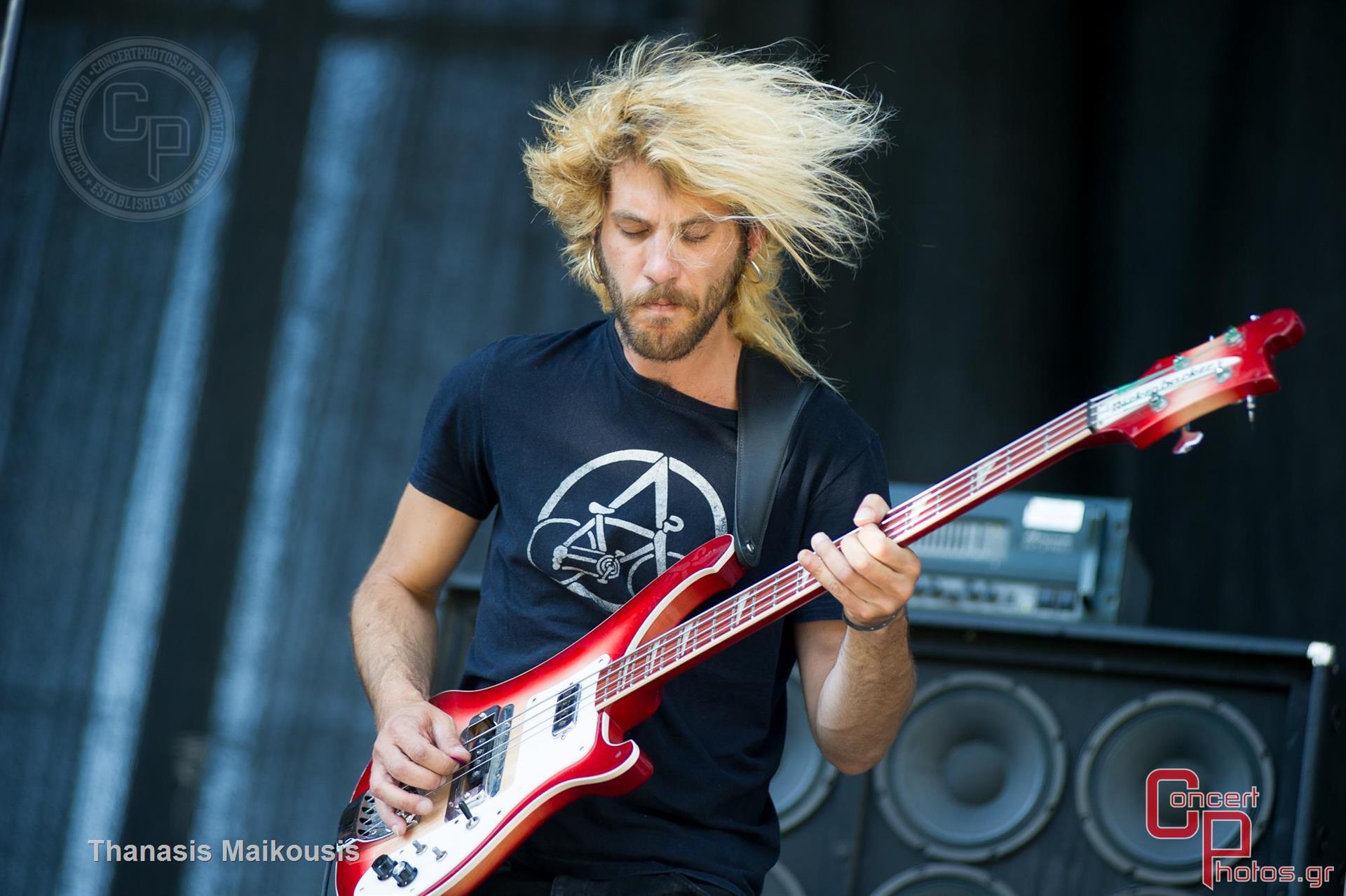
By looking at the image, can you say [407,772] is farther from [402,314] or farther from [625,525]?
[402,314]

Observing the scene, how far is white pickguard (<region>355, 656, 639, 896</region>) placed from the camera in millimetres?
1811

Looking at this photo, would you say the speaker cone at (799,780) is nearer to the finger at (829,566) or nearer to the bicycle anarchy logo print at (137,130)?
the finger at (829,566)

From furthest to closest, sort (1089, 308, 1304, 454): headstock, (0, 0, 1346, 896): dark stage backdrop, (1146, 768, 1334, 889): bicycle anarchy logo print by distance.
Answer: (0, 0, 1346, 896): dark stage backdrop < (1146, 768, 1334, 889): bicycle anarchy logo print < (1089, 308, 1304, 454): headstock

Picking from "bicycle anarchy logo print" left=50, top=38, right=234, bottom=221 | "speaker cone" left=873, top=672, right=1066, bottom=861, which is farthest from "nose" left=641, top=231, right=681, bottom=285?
"bicycle anarchy logo print" left=50, top=38, right=234, bottom=221

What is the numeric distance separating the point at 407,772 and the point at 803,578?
622 millimetres

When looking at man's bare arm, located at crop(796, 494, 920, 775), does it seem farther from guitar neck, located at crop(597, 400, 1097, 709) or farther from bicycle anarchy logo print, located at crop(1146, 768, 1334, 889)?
bicycle anarchy logo print, located at crop(1146, 768, 1334, 889)

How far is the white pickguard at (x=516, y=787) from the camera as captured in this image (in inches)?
71.3

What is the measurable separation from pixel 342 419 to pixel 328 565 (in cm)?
40

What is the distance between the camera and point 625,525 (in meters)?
1.99

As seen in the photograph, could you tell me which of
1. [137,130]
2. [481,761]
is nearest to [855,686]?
[481,761]

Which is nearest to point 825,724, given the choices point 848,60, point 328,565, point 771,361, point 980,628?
point 771,361

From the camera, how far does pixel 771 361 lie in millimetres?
2150

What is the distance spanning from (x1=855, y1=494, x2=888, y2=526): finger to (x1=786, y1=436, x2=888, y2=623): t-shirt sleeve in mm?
289

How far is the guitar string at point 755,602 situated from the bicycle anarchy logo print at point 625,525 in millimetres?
162
